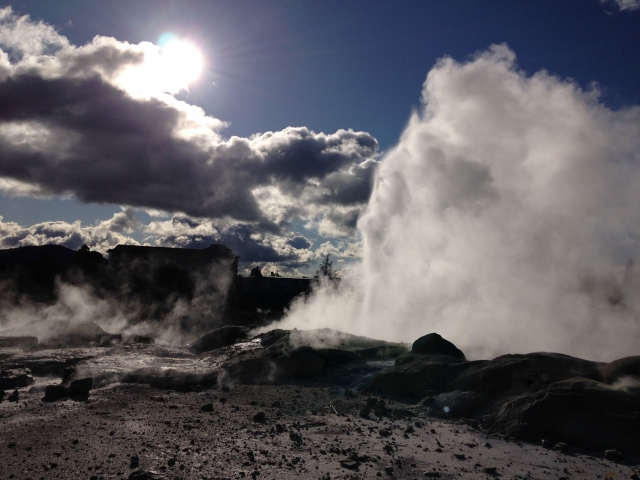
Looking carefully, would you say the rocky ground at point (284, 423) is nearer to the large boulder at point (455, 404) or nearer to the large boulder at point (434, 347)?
the large boulder at point (455, 404)

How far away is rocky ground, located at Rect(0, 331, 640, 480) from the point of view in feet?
18.1

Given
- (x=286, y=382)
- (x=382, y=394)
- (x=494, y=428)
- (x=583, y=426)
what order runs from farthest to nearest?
(x=286, y=382)
(x=382, y=394)
(x=494, y=428)
(x=583, y=426)

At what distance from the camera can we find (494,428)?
705 cm

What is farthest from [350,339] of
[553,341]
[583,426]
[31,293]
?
[31,293]

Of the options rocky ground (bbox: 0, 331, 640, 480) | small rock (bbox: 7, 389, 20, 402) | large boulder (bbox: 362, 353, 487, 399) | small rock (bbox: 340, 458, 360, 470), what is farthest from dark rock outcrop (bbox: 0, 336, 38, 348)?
small rock (bbox: 340, 458, 360, 470)

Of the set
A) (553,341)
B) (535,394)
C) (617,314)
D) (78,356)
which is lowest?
(78,356)

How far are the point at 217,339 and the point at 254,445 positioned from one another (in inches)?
427

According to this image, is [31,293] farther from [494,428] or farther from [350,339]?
[494,428]

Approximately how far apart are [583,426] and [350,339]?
7.58 metres

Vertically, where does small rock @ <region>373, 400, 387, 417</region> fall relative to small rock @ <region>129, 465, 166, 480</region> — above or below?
above

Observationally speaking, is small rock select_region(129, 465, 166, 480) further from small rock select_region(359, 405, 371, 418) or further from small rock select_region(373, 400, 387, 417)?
small rock select_region(373, 400, 387, 417)

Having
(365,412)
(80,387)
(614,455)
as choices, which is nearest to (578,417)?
(614,455)

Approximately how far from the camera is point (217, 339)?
1672 cm

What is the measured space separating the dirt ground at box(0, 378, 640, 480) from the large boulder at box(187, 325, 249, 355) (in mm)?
7673
